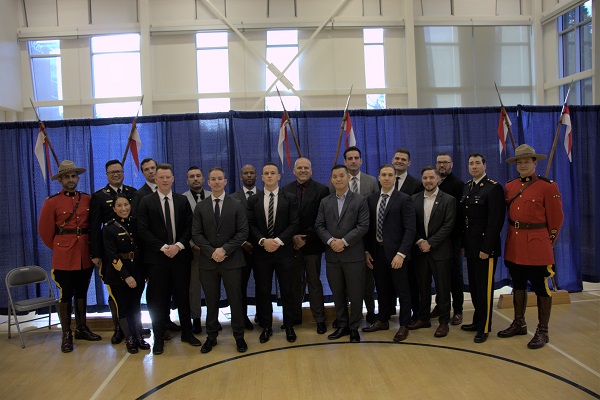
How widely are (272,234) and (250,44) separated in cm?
502

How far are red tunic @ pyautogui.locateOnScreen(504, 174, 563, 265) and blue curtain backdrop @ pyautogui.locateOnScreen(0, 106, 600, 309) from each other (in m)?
1.49

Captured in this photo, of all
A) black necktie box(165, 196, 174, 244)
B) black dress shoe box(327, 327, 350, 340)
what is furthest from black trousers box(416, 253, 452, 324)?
black necktie box(165, 196, 174, 244)

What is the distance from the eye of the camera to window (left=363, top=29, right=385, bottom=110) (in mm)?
8562

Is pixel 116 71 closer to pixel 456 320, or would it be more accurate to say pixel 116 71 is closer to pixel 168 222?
pixel 168 222

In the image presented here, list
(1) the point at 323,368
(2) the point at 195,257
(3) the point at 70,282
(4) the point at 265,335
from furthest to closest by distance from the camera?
(2) the point at 195,257 < (3) the point at 70,282 < (4) the point at 265,335 < (1) the point at 323,368

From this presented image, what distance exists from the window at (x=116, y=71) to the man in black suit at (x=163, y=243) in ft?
15.5

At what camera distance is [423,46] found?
28.1 feet

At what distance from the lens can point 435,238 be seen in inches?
173

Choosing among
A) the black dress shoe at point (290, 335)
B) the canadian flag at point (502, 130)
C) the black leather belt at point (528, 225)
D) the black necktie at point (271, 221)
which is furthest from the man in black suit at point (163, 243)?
the canadian flag at point (502, 130)

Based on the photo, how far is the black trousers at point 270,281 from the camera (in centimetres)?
443

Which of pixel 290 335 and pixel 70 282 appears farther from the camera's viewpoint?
pixel 70 282

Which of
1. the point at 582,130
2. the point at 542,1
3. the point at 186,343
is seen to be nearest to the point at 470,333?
the point at 186,343

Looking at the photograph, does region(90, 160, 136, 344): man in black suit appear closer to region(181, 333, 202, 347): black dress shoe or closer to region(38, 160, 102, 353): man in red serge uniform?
region(38, 160, 102, 353): man in red serge uniform

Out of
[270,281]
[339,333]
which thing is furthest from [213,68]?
[339,333]
